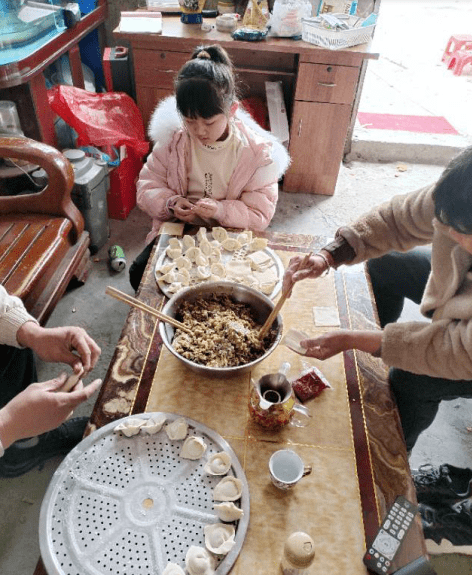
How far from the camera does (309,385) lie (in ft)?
4.22

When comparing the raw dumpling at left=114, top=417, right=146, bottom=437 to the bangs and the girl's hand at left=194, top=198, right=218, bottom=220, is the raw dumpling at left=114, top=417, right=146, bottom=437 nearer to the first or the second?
the girl's hand at left=194, top=198, right=218, bottom=220

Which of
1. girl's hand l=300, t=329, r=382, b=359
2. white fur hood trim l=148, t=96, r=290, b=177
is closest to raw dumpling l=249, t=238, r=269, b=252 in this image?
white fur hood trim l=148, t=96, r=290, b=177

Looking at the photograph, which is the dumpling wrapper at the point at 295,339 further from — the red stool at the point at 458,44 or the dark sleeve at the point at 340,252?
the red stool at the point at 458,44

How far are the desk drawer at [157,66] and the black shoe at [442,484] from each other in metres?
2.78

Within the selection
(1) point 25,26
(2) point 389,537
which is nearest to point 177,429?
(2) point 389,537

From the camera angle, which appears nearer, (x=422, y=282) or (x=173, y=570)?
(x=173, y=570)

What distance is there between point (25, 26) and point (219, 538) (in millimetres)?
2948

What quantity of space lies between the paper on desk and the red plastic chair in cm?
331

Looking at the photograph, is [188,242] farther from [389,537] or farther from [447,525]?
[447,525]

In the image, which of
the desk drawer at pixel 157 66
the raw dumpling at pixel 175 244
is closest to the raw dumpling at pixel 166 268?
the raw dumpling at pixel 175 244

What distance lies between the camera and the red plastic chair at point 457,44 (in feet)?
15.7

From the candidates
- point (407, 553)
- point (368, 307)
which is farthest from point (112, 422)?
point (368, 307)

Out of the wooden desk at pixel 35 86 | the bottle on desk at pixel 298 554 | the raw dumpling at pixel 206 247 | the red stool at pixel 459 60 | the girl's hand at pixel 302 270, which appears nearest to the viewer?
the bottle on desk at pixel 298 554

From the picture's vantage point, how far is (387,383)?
1345 mm
